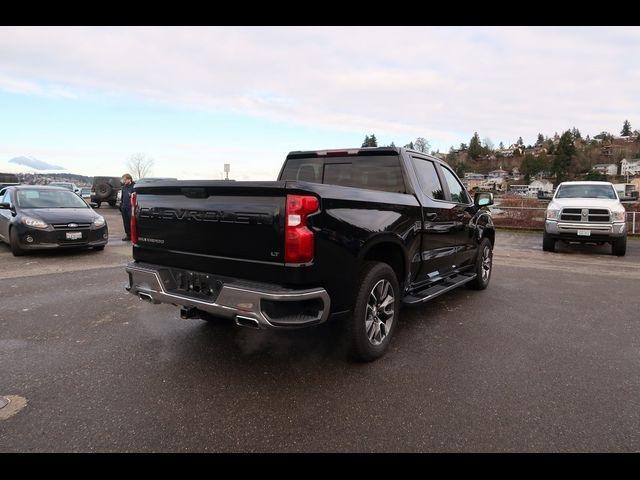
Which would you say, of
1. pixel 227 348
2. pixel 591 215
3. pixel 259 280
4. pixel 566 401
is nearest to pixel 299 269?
pixel 259 280

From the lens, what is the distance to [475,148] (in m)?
142

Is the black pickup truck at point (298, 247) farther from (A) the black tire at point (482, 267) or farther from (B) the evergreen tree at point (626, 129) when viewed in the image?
(B) the evergreen tree at point (626, 129)

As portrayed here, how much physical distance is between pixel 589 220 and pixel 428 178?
7.77 m

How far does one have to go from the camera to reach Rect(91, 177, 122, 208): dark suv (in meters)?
25.3

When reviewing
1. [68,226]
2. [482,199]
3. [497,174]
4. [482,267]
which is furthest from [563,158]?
[68,226]

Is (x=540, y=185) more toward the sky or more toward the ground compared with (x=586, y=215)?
more toward the sky

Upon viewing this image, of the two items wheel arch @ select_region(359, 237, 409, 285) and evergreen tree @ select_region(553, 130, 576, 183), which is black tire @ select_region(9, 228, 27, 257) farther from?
evergreen tree @ select_region(553, 130, 576, 183)

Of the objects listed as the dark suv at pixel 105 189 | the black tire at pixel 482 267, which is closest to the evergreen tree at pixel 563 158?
the dark suv at pixel 105 189

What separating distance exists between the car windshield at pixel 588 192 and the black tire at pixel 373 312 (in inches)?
393

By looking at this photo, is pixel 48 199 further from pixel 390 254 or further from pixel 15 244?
pixel 390 254

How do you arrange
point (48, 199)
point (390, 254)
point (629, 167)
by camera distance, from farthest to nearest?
point (629, 167), point (48, 199), point (390, 254)

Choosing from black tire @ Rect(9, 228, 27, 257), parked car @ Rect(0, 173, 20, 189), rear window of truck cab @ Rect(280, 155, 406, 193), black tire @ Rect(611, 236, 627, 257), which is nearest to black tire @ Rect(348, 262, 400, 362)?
rear window of truck cab @ Rect(280, 155, 406, 193)
